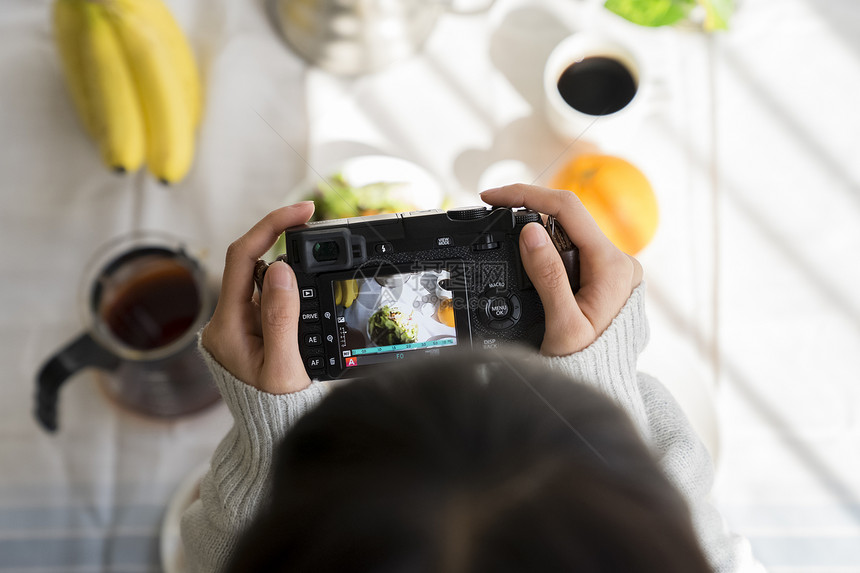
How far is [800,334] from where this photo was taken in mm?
524

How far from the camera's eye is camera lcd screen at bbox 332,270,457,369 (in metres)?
0.30

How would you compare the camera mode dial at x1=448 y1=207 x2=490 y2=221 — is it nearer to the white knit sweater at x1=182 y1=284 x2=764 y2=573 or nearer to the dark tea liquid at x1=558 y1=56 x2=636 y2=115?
the white knit sweater at x1=182 y1=284 x2=764 y2=573

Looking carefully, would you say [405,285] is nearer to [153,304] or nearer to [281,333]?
[281,333]

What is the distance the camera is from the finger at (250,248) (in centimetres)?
32

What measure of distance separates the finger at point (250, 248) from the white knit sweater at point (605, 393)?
4cm

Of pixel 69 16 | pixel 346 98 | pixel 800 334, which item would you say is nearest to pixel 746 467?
pixel 800 334

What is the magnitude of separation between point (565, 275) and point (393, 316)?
9 cm

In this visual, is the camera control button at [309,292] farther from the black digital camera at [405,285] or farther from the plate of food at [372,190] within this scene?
the plate of food at [372,190]

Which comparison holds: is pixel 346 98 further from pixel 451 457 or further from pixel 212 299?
pixel 451 457

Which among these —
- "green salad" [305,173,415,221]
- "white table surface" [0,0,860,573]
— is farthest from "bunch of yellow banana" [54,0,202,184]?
"green salad" [305,173,415,221]

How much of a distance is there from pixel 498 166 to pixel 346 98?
16 cm

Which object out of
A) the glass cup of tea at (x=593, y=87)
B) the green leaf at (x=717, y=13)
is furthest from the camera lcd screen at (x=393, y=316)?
the green leaf at (x=717, y=13)

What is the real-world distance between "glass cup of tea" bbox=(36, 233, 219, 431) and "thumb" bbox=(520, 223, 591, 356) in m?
0.25

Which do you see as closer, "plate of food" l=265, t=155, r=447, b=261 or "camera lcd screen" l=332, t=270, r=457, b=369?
"camera lcd screen" l=332, t=270, r=457, b=369
